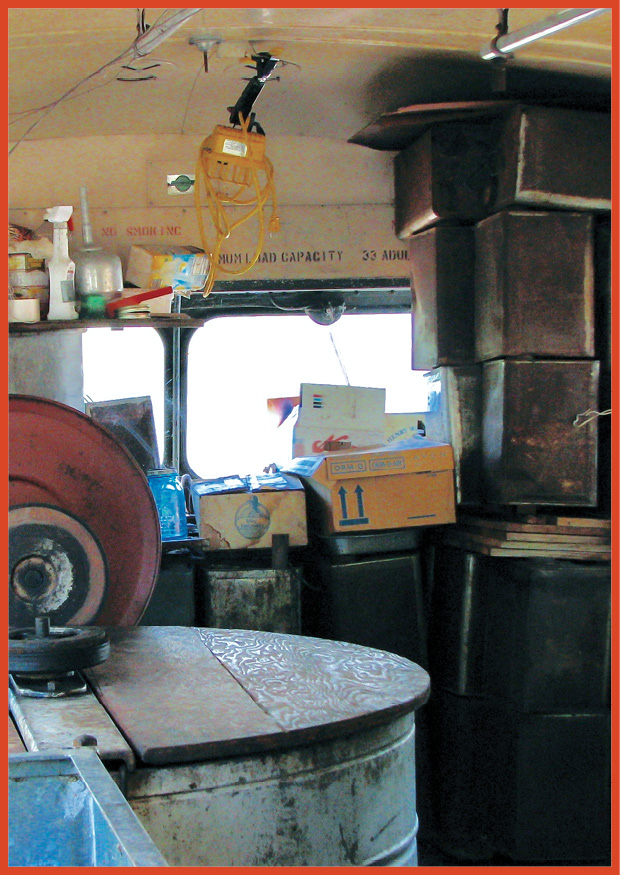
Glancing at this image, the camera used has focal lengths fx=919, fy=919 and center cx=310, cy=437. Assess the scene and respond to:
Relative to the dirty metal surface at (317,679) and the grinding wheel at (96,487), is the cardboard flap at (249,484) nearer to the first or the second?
the grinding wheel at (96,487)

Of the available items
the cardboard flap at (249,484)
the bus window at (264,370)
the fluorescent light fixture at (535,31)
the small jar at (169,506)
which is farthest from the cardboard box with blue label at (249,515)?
the fluorescent light fixture at (535,31)

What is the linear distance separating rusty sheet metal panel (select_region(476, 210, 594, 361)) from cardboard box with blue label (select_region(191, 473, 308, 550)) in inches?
40.2

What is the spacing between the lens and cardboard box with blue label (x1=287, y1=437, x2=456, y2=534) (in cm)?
363

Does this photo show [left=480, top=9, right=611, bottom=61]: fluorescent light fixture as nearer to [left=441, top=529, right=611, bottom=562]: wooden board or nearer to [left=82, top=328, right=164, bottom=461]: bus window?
[left=441, top=529, right=611, bottom=562]: wooden board

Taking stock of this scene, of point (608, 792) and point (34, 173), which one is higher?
point (34, 173)

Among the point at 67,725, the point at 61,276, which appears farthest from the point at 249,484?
the point at 67,725

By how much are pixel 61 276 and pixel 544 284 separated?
1832 mm

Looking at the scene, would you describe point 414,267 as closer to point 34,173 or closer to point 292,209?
point 292,209

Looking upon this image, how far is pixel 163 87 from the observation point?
3.60 metres

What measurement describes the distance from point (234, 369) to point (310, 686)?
8.45 feet

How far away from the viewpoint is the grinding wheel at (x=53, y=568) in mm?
2307

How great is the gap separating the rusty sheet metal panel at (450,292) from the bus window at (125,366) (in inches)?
50.2

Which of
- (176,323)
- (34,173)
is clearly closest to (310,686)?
→ (176,323)

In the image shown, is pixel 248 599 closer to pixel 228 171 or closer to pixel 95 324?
A: pixel 95 324
